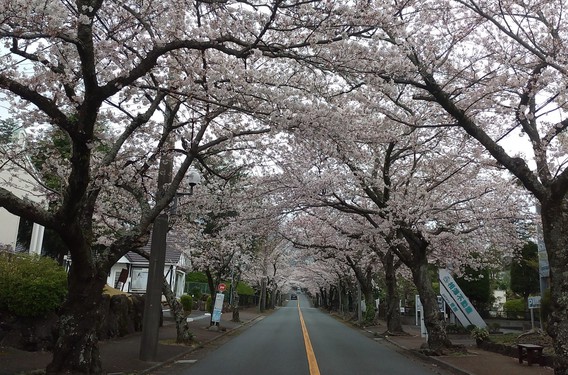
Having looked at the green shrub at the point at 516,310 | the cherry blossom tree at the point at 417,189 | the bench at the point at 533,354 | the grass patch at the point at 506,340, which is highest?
the cherry blossom tree at the point at 417,189

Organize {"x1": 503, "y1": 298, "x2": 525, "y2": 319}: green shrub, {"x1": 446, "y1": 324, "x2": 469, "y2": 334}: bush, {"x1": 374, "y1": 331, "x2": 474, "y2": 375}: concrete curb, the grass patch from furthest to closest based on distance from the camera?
{"x1": 503, "y1": 298, "x2": 525, "y2": 319}: green shrub
{"x1": 446, "y1": 324, "x2": 469, "y2": 334}: bush
the grass patch
{"x1": 374, "y1": 331, "x2": 474, "y2": 375}: concrete curb

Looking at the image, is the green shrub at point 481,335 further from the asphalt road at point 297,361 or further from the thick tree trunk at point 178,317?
the thick tree trunk at point 178,317

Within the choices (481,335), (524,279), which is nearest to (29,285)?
(481,335)

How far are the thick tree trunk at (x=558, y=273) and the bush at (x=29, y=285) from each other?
11043mm

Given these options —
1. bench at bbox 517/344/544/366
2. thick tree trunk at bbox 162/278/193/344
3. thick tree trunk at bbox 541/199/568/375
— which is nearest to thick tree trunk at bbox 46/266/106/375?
thick tree trunk at bbox 162/278/193/344

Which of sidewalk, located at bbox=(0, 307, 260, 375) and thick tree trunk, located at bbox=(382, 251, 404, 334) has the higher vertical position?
thick tree trunk, located at bbox=(382, 251, 404, 334)

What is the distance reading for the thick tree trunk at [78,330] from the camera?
8.41 m

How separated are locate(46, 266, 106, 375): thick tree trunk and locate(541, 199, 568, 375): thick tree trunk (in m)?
7.99

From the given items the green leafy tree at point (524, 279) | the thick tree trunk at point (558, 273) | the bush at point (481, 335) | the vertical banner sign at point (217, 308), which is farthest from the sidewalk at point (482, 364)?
the green leafy tree at point (524, 279)

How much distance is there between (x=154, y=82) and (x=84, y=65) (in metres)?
2.64

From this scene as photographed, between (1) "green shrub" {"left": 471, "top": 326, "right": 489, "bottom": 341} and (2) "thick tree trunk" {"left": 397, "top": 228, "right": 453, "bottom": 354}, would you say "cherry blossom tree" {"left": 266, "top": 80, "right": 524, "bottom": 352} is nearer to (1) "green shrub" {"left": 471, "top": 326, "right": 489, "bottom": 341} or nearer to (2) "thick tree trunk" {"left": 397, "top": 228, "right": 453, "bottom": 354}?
(2) "thick tree trunk" {"left": 397, "top": 228, "right": 453, "bottom": 354}

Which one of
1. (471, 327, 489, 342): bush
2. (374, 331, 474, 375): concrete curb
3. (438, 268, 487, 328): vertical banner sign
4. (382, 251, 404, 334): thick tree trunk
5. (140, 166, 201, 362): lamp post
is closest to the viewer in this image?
(374, 331, 474, 375): concrete curb

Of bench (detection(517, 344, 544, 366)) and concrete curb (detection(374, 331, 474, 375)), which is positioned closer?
concrete curb (detection(374, 331, 474, 375))

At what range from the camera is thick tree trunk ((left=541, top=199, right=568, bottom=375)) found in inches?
305
